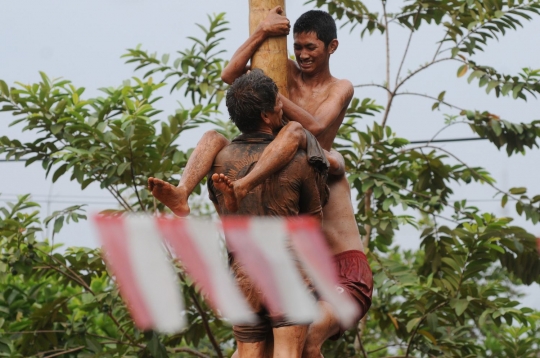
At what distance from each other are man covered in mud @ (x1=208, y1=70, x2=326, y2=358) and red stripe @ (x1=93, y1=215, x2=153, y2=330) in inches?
20.3

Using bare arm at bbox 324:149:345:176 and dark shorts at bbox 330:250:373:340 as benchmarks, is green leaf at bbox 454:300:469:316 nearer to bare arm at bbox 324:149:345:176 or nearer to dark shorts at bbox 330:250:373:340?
dark shorts at bbox 330:250:373:340

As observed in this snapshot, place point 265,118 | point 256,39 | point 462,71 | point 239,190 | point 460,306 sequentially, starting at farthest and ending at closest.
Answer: point 462,71
point 460,306
point 256,39
point 265,118
point 239,190

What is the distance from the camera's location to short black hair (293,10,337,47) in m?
5.98

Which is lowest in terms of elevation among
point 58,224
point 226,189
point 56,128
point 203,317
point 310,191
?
point 203,317

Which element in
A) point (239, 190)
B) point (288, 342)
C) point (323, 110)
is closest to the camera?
point (239, 190)

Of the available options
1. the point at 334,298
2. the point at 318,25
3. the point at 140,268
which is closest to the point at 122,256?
the point at 140,268

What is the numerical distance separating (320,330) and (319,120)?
113cm

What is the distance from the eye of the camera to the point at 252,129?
5.58 metres

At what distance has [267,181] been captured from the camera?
5445 millimetres

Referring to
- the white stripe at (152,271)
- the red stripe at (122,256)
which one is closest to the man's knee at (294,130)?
the white stripe at (152,271)

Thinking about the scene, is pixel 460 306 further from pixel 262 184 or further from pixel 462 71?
pixel 262 184

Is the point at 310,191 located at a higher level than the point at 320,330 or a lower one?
higher

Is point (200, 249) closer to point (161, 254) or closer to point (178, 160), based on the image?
point (161, 254)

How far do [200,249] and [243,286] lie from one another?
28cm
